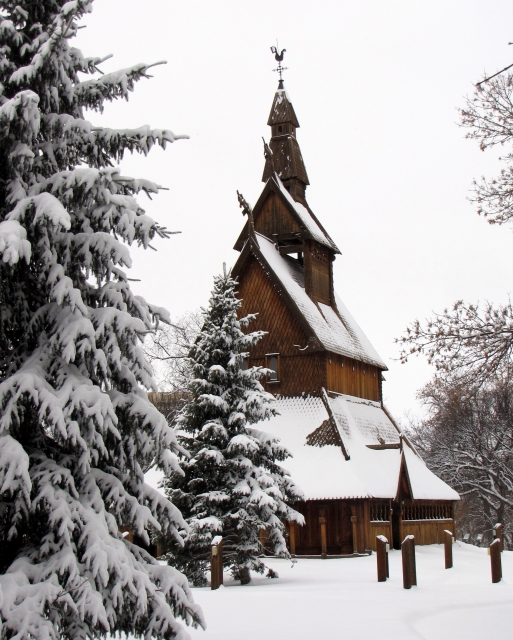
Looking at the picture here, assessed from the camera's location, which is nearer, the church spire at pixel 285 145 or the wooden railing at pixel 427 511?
the wooden railing at pixel 427 511

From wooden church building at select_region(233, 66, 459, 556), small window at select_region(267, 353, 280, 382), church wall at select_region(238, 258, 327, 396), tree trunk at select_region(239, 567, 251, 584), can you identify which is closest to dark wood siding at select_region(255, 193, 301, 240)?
wooden church building at select_region(233, 66, 459, 556)

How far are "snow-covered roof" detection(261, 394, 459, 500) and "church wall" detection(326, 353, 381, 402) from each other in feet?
1.50

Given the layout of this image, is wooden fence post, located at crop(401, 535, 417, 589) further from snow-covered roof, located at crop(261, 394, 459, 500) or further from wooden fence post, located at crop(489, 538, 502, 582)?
snow-covered roof, located at crop(261, 394, 459, 500)

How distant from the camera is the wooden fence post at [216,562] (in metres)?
16.3

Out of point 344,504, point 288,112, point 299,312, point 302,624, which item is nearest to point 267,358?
point 299,312

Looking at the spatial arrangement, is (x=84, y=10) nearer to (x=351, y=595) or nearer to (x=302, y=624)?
(x=302, y=624)

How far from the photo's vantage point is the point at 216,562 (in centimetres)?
1644

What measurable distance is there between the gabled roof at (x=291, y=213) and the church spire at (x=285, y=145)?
2.94ft

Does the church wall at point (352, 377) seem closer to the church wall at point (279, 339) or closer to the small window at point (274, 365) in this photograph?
the church wall at point (279, 339)

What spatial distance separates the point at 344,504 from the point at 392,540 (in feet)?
10.0

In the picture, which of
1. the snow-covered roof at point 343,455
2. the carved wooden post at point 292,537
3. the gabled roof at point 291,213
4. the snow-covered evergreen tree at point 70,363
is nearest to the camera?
the snow-covered evergreen tree at point 70,363

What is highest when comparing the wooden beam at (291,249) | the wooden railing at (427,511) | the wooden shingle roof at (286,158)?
the wooden shingle roof at (286,158)

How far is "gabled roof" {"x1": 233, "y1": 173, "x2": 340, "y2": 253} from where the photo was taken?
33.3 meters

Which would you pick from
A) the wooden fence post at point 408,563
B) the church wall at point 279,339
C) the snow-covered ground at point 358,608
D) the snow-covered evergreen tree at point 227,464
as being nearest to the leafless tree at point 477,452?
the church wall at point 279,339
